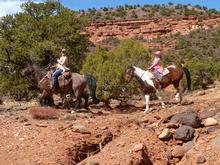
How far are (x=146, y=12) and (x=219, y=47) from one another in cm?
3015

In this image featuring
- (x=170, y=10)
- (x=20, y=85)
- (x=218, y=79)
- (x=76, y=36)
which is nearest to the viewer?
(x=20, y=85)

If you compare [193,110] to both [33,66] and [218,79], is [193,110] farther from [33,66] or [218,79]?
[218,79]

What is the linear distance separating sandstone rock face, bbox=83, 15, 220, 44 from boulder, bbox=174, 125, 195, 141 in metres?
74.1

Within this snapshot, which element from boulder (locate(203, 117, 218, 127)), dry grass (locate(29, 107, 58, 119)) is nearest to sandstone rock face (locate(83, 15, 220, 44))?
dry grass (locate(29, 107, 58, 119))

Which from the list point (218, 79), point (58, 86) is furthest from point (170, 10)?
point (58, 86)

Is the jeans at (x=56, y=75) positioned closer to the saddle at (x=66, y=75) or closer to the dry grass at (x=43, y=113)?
the saddle at (x=66, y=75)

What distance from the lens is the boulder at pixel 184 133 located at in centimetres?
1291

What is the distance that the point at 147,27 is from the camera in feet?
293

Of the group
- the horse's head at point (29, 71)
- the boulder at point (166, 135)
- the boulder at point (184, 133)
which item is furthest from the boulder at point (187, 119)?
the horse's head at point (29, 71)

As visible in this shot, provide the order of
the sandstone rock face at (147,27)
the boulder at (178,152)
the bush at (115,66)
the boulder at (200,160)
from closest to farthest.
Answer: the boulder at (200,160)
the boulder at (178,152)
the bush at (115,66)
the sandstone rock face at (147,27)

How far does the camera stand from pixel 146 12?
9338 cm

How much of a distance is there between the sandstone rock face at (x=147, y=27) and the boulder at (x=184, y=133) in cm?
7408

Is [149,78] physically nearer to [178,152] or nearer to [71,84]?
[71,84]

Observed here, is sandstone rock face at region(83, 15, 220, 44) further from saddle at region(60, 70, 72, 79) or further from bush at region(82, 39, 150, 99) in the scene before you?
saddle at region(60, 70, 72, 79)
